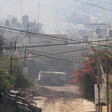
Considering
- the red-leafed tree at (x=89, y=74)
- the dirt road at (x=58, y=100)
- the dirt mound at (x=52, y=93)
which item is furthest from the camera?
the dirt mound at (x=52, y=93)

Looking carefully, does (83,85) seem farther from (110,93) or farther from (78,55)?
(78,55)

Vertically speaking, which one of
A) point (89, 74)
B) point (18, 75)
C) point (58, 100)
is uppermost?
point (89, 74)

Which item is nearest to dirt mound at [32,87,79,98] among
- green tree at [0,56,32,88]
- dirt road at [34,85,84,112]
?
dirt road at [34,85,84,112]

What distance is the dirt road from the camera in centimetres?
2990

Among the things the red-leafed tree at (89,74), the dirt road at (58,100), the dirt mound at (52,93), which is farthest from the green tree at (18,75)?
the red-leafed tree at (89,74)

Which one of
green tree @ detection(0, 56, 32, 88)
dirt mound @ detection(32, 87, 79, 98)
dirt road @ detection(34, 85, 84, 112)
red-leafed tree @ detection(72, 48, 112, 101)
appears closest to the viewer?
red-leafed tree @ detection(72, 48, 112, 101)

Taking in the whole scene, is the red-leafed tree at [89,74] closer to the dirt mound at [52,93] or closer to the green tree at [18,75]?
the green tree at [18,75]

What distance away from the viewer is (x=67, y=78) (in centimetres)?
5444

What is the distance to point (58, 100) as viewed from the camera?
35.4 metres

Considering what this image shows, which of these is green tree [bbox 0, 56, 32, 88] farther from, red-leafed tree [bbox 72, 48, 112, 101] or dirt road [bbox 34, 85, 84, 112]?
red-leafed tree [bbox 72, 48, 112, 101]

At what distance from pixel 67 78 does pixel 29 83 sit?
20692mm

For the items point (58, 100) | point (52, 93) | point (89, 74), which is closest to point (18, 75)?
point (58, 100)

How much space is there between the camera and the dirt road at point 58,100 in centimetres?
2990

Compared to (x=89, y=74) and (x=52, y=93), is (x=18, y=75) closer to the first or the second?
(x=52, y=93)
